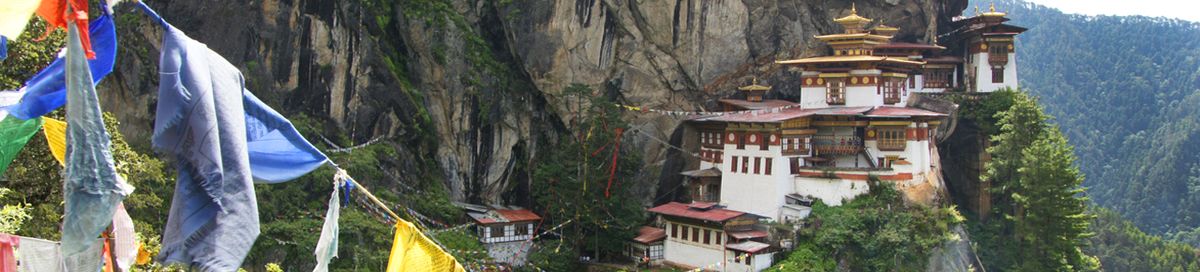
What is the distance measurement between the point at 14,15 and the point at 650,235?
82.9ft

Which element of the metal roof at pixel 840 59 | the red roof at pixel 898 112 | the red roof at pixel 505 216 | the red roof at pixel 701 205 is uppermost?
the metal roof at pixel 840 59

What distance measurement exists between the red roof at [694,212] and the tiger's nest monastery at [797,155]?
0.03 metres

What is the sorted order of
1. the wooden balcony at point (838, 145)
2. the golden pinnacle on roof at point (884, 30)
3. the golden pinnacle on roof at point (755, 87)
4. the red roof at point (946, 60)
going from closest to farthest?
the wooden balcony at point (838, 145) → the golden pinnacle on roof at point (755, 87) → the golden pinnacle on roof at point (884, 30) → the red roof at point (946, 60)

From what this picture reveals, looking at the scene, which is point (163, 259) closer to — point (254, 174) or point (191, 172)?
point (191, 172)

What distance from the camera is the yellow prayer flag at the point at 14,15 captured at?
6.47m

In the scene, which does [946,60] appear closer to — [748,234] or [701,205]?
[701,205]

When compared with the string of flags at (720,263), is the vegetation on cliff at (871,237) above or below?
above

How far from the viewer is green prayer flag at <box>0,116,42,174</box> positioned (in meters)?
9.04

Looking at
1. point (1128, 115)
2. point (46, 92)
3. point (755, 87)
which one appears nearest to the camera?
point (46, 92)

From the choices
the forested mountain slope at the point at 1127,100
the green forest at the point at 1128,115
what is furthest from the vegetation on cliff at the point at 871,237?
the forested mountain slope at the point at 1127,100

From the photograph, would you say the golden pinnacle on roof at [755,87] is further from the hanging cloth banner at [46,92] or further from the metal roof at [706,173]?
the hanging cloth banner at [46,92]

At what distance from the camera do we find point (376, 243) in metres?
24.4

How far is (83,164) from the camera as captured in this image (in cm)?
646

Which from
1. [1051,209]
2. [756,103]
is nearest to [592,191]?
[756,103]
